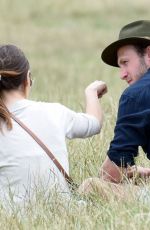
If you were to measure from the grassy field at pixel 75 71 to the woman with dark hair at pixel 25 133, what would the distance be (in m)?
0.21

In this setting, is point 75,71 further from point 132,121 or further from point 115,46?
point 132,121

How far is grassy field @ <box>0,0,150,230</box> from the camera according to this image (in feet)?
18.1

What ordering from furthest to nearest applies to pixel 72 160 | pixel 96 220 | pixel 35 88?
pixel 35 88
pixel 72 160
pixel 96 220

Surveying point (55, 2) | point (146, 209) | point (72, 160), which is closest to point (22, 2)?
point (55, 2)

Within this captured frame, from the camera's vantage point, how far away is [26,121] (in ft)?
20.2

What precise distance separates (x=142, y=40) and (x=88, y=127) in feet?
1.92

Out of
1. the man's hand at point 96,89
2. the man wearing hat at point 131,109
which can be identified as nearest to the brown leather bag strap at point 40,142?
the man wearing hat at point 131,109

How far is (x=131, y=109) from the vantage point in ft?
19.5

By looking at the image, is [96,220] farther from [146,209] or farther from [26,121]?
[26,121]

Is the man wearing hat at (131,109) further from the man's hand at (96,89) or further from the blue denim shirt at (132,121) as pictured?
the man's hand at (96,89)

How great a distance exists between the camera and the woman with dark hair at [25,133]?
607cm

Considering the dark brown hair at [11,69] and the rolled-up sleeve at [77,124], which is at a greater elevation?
the dark brown hair at [11,69]

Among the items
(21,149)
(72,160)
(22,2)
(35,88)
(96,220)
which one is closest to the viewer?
(96,220)

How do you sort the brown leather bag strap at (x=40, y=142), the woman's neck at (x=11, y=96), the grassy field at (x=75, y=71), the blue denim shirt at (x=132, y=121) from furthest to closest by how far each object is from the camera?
the woman's neck at (x=11, y=96), the brown leather bag strap at (x=40, y=142), the blue denim shirt at (x=132, y=121), the grassy field at (x=75, y=71)
